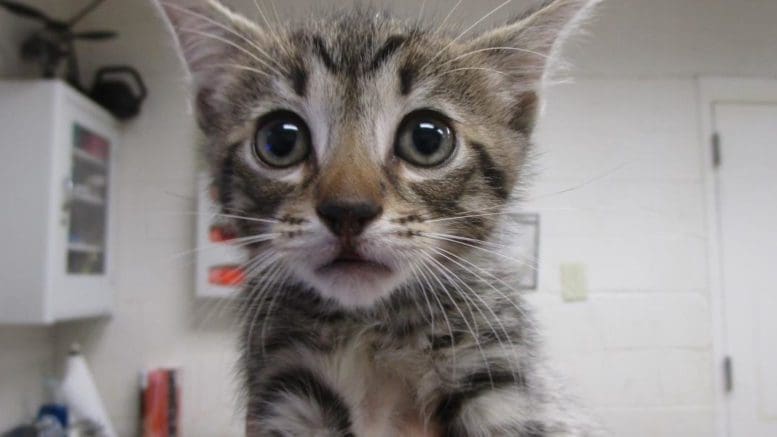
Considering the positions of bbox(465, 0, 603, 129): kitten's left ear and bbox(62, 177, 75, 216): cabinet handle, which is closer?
bbox(465, 0, 603, 129): kitten's left ear

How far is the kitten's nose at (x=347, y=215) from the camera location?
706 mm

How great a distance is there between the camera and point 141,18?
2801mm

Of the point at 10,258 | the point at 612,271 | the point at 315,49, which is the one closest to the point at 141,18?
the point at 10,258

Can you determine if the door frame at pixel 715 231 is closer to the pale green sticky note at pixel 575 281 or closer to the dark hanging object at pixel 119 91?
the pale green sticky note at pixel 575 281

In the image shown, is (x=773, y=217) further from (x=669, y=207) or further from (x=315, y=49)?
(x=315, y=49)

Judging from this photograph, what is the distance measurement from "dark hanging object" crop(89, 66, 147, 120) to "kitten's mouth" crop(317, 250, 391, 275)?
7.33 feet

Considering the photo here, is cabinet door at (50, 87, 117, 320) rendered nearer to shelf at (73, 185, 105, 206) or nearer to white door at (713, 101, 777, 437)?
shelf at (73, 185, 105, 206)

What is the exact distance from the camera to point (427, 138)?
0.85 metres

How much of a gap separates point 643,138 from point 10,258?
256 centimetres

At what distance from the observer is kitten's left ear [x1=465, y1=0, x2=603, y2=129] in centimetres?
97

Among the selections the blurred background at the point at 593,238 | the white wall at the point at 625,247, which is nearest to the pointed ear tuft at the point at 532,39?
the blurred background at the point at 593,238

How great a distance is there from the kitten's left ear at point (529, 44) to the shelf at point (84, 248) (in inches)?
77.5

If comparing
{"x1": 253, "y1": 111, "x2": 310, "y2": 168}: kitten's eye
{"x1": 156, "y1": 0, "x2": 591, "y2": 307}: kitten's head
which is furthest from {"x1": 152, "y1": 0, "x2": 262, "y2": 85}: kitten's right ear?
{"x1": 253, "y1": 111, "x2": 310, "y2": 168}: kitten's eye

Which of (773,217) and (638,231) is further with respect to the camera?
(638,231)
